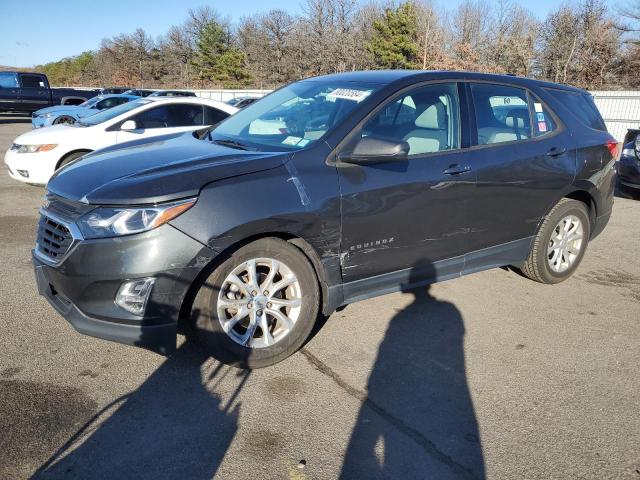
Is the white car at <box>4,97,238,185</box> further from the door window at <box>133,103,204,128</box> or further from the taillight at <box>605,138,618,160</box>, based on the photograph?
the taillight at <box>605,138,618,160</box>

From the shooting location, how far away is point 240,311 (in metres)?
3.04

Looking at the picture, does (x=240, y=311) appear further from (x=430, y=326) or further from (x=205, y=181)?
(x=430, y=326)

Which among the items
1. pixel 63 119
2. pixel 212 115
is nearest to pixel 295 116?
pixel 212 115

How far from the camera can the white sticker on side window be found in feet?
11.5

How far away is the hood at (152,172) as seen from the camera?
2.75 meters

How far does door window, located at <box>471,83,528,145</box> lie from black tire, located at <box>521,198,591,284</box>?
30.3 inches

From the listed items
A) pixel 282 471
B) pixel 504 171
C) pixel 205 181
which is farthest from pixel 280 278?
pixel 504 171

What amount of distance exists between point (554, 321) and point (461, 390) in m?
1.42

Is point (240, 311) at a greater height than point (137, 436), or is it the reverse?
point (240, 311)

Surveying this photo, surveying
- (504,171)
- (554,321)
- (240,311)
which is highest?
(504,171)

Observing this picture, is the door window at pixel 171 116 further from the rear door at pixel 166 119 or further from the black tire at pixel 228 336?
the black tire at pixel 228 336

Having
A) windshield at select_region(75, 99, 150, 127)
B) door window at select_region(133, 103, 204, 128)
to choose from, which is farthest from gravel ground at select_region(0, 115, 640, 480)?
windshield at select_region(75, 99, 150, 127)

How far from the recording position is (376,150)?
3.15 metres

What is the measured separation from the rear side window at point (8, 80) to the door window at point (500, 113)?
75.7ft
